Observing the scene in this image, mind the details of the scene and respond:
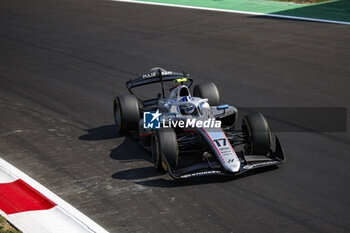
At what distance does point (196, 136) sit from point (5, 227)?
11.8 feet

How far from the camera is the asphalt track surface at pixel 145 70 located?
8016mm

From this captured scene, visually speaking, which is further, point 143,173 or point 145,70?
point 145,70

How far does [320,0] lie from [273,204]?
20.1m

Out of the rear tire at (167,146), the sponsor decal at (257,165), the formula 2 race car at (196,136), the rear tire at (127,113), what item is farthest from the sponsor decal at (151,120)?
the sponsor decal at (257,165)

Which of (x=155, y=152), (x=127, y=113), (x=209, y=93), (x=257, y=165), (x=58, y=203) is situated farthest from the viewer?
(x=209, y=93)

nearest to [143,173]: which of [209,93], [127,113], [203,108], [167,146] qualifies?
[167,146]

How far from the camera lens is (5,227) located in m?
7.45

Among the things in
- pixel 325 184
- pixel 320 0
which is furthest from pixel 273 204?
pixel 320 0

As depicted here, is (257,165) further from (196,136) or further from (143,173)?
(143,173)

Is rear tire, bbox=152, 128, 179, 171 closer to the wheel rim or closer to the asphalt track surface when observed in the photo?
the wheel rim

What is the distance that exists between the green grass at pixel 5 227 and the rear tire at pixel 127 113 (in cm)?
393

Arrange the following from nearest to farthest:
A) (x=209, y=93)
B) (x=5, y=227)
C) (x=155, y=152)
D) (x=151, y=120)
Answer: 1. (x=5, y=227)
2. (x=155, y=152)
3. (x=151, y=120)
4. (x=209, y=93)

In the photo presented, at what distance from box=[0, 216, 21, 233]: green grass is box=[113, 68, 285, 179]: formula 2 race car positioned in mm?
2573

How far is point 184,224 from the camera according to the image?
7586 mm
